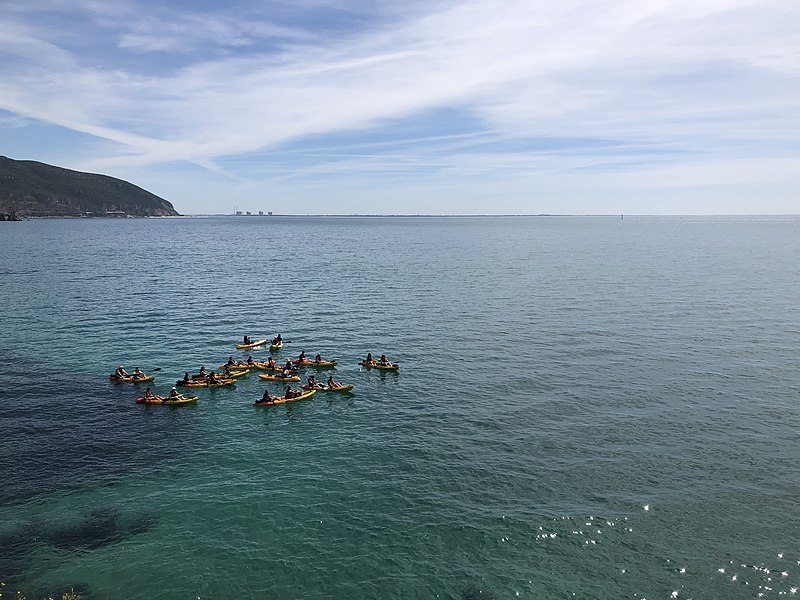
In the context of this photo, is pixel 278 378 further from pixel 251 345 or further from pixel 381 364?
pixel 251 345

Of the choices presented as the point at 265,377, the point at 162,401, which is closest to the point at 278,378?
the point at 265,377

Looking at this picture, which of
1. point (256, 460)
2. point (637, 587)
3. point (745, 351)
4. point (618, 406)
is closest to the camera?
point (637, 587)

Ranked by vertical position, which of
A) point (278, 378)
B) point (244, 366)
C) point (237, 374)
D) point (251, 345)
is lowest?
point (278, 378)

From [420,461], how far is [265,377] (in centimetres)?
2228

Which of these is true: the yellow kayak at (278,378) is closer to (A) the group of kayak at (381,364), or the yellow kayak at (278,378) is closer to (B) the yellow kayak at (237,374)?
(B) the yellow kayak at (237,374)

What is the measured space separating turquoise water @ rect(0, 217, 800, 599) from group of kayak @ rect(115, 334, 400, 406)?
1.05 m

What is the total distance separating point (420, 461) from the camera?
1395 inches

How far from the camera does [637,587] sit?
2461cm

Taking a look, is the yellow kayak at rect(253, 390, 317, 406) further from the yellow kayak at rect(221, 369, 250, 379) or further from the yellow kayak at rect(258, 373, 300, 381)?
the yellow kayak at rect(221, 369, 250, 379)

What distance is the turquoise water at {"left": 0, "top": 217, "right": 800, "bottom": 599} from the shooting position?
2558cm

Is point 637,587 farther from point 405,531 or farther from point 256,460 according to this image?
point 256,460

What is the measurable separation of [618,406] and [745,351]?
79.2ft

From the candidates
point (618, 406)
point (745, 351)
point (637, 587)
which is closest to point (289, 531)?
point (637, 587)

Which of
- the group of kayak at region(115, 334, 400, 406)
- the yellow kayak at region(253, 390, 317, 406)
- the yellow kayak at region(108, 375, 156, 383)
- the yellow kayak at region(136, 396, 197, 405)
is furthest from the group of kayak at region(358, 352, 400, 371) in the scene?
the yellow kayak at region(108, 375, 156, 383)
